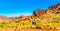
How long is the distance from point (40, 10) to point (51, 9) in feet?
21.1

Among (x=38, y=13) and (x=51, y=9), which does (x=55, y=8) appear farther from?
(x=38, y=13)

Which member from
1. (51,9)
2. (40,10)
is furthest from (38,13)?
(51,9)

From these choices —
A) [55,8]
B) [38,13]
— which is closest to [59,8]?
[55,8]

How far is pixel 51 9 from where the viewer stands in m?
89.9

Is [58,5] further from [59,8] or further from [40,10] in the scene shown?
[40,10]

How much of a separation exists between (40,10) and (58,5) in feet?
37.7

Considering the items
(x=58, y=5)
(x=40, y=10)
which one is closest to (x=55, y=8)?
(x=58, y=5)

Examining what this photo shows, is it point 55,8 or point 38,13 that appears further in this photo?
point 55,8

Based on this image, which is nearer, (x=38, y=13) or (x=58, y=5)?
(x=38, y=13)

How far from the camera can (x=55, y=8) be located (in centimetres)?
9144

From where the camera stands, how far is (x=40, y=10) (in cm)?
8725

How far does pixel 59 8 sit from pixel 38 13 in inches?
434

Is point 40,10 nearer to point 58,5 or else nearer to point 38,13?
point 38,13

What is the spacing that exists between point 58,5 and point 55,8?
256 centimetres
